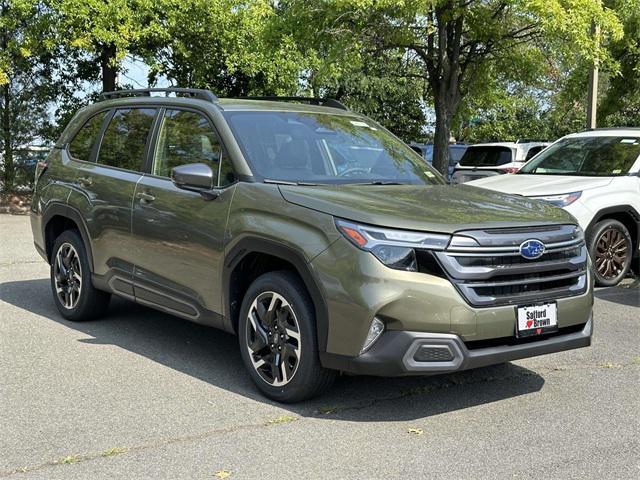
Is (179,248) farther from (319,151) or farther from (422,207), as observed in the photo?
(422,207)

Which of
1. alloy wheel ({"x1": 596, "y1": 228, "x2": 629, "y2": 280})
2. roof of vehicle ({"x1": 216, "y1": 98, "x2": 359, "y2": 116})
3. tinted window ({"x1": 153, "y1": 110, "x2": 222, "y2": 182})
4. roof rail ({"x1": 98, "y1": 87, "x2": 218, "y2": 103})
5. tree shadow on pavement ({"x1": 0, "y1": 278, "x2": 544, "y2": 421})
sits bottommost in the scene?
tree shadow on pavement ({"x1": 0, "y1": 278, "x2": 544, "y2": 421})

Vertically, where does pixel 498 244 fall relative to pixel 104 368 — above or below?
above

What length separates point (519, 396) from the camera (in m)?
4.95

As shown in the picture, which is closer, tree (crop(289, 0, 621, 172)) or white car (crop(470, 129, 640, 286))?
white car (crop(470, 129, 640, 286))

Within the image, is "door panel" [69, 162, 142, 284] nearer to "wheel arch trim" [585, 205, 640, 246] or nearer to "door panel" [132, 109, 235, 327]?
"door panel" [132, 109, 235, 327]

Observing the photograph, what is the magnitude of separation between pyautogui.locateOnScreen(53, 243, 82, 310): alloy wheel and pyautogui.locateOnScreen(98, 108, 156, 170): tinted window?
0.85 meters

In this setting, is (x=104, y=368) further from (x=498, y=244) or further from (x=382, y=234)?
(x=498, y=244)

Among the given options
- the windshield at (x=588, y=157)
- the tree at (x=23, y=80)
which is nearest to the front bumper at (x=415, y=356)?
→ the windshield at (x=588, y=157)

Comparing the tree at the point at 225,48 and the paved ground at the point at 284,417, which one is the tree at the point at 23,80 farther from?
the paved ground at the point at 284,417

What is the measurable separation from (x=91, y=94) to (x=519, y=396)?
48.4ft

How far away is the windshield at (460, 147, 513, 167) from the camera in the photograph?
16500 millimetres

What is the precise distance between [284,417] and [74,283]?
2948mm

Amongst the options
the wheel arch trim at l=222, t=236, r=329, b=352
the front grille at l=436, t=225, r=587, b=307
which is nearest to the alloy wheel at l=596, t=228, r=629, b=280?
the front grille at l=436, t=225, r=587, b=307

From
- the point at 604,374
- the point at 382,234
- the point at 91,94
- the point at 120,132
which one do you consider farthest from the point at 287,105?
the point at 91,94
